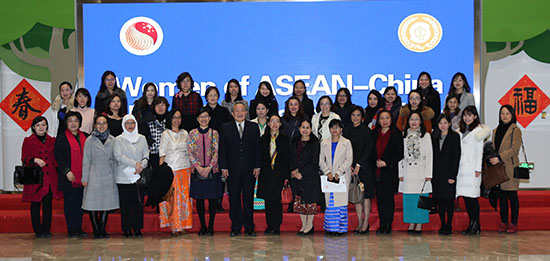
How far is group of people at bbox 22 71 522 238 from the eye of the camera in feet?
20.1

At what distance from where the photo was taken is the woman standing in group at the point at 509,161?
20.7 feet

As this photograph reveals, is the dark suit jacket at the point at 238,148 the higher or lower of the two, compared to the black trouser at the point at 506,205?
higher

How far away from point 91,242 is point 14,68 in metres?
3.38

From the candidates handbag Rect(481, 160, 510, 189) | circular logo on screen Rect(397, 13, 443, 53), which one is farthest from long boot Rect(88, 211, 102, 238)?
circular logo on screen Rect(397, 13, 443, 53)

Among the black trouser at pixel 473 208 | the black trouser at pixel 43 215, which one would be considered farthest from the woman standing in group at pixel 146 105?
the black trouser at pixel 473 208

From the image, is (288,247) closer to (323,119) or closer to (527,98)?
(323,119)

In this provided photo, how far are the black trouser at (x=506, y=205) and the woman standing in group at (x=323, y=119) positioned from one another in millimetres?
1999

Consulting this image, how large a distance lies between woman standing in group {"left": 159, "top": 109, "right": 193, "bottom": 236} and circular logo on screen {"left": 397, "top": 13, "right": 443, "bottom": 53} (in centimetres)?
345

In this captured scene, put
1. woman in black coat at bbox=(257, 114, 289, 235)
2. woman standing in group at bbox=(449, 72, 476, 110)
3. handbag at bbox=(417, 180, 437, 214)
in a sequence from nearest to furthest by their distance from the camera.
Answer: handbag at bbox=(417, 180, 437, 214)
woman in black coat at bbox=(257, 114, 289, 235)
woman standing in group at bbox=(449, 72, 476, 110)

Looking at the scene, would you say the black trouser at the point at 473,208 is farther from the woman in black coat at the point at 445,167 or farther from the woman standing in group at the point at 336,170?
the woman standing in group at the point at 336,170

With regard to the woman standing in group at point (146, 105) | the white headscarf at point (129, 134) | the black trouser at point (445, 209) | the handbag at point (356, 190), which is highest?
the woman standing in group at point (146, 105)

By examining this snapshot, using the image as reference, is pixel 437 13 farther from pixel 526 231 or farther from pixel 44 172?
pixel 44 172

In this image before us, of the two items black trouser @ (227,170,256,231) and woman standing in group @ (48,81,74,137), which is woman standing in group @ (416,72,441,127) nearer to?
black trouser @ (227,170,256,231)

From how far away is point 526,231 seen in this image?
6500 millimetres
